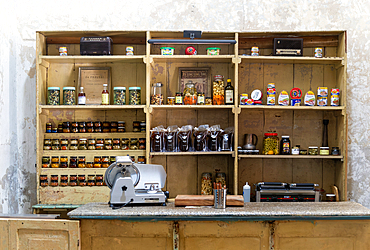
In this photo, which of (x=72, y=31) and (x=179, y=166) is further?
(x=179, y=166)

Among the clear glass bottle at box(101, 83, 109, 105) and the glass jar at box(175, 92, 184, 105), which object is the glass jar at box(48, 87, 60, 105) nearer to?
the clear glass bottle at box(101, 83, 109, 105)

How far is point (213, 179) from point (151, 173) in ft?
3.97

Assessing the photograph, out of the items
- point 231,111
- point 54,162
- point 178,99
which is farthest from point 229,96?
point 54,162

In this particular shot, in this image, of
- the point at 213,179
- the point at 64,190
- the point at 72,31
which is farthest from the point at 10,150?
the point at 213,179

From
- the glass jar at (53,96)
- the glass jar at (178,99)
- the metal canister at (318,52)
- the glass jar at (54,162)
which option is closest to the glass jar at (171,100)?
the glass jar at (178,99)

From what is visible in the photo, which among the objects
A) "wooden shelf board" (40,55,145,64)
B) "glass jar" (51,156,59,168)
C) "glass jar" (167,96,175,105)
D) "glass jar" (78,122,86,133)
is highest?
"wooden shelf board" (40,55,145,64)

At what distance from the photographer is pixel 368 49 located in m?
3.42

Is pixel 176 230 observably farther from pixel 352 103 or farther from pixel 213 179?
pixel 352 103

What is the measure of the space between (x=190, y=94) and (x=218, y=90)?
0.29 meters

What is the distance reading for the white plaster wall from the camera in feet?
11.2

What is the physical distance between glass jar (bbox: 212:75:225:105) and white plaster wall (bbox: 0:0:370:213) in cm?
62

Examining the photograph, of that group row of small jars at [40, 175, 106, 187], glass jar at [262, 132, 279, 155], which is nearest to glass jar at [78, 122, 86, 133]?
row of small jars at [40, 175, 106, 187]

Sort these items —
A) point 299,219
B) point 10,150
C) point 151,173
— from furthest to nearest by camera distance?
point 10,150 < point 151,173 < point 299,219

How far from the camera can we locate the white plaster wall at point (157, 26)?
11.2ft
